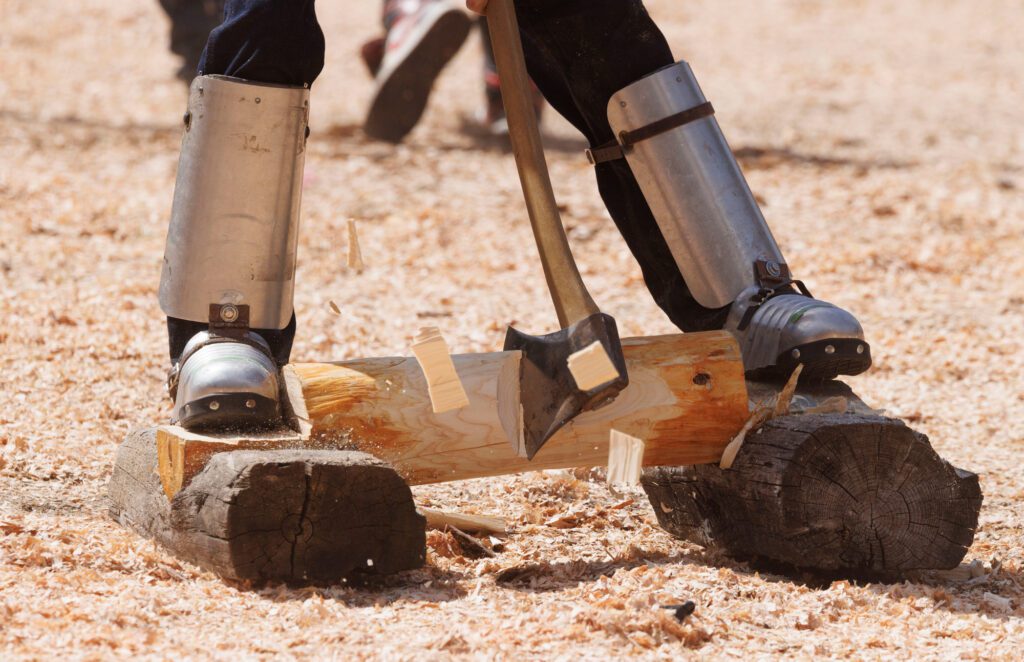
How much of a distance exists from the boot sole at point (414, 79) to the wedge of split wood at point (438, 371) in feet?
13.0

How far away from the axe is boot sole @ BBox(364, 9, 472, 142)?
3.64 m

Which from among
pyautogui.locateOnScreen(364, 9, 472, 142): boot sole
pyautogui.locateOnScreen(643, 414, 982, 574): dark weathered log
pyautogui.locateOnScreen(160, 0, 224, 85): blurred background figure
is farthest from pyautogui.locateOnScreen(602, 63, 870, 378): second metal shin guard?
pyautogui.locateOnScreen(160, 0, 224, 85): blurred background figure

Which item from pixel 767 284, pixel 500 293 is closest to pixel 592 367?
pixel 767 284

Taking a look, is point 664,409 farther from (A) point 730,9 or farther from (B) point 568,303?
(A) point 730,9

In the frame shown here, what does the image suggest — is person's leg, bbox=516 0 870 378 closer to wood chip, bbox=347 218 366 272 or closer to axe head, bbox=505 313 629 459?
axe head, bbox=505 313 629 459

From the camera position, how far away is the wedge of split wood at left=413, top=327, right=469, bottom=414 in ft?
6.84

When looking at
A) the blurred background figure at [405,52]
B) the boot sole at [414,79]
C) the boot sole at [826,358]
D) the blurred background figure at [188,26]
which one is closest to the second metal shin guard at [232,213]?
the boot sole at [826,358]

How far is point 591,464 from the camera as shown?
2264 millimetres

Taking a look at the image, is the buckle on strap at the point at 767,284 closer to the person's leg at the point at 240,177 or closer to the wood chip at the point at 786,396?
the wood chip at the point at 786,396

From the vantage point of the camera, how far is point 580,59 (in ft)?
8.30

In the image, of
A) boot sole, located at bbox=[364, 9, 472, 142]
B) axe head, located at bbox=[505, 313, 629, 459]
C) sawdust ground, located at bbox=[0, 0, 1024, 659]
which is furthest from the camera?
boot sole, located at bbox=[364, 9, 472, 142]

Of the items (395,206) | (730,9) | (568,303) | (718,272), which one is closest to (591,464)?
(568,303)

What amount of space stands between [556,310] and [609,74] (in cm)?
61

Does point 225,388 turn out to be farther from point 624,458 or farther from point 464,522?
point 624,458
